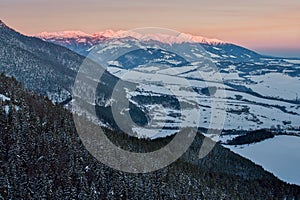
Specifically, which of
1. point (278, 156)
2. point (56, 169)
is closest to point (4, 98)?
point (56, 169)

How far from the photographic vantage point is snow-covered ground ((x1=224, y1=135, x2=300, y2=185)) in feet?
499

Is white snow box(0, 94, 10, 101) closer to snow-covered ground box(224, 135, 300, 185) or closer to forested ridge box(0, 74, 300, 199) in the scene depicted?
forested ridge box(0, 74, 300, 199)

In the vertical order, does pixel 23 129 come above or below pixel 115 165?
above

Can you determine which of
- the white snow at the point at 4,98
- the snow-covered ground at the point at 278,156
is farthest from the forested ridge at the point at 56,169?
the snow-covered ground at the point at 278,156

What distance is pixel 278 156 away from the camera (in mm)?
173125

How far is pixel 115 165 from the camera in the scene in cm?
7800

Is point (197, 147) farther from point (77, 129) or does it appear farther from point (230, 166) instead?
point (77, 129)

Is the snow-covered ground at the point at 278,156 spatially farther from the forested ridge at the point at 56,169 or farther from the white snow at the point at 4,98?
the white snow at the point at 4,98

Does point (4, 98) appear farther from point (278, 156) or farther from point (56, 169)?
point (278, 156)

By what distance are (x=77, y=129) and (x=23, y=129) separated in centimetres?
1649

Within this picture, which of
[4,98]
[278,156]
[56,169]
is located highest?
[4,98]

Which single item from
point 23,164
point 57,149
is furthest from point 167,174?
point 23,164

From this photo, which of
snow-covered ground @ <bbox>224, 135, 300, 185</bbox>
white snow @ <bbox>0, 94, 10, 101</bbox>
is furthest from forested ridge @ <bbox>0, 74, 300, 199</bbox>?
snow-covered ground @ <bbox>224, 135, 300, 185</bbox>

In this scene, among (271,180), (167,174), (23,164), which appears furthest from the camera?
(271,180)
